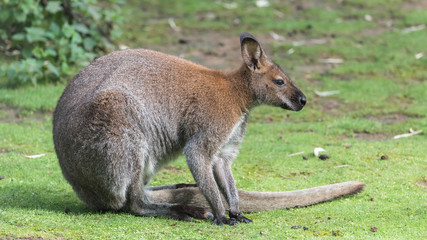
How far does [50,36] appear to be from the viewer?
10562 mm

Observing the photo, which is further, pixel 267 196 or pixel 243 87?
pixel 243 87

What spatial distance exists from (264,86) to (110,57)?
1.50 m

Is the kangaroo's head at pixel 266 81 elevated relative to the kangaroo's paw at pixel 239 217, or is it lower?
elevated

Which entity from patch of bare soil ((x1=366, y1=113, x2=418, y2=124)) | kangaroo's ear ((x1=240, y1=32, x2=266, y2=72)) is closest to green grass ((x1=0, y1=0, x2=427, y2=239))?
patch of bare soil ((x1=366, y1=113, x2=418, y2=124))

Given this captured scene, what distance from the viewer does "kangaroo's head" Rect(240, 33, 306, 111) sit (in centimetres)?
638

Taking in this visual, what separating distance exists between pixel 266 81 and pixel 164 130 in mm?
1109

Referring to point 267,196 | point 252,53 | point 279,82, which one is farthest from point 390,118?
point 267,196

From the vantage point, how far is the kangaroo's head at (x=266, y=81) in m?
6.38

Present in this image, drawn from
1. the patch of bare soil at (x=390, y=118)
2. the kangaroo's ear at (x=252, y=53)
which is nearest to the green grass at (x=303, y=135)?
the patch of bare soil at (x=390, y=118)

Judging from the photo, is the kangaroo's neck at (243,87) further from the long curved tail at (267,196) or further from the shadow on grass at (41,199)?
the shadow on grass at (41,199)

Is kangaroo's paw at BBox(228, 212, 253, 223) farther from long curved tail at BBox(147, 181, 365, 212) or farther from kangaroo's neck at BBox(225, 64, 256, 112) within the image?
kangaroo's neck at BBox(225, 64, 256, 112)

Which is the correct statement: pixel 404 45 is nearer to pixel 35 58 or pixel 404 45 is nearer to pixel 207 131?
pixel 35 58

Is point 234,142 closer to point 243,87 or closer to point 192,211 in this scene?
point 243,87

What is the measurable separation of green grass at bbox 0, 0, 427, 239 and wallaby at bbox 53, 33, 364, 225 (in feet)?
0.61
